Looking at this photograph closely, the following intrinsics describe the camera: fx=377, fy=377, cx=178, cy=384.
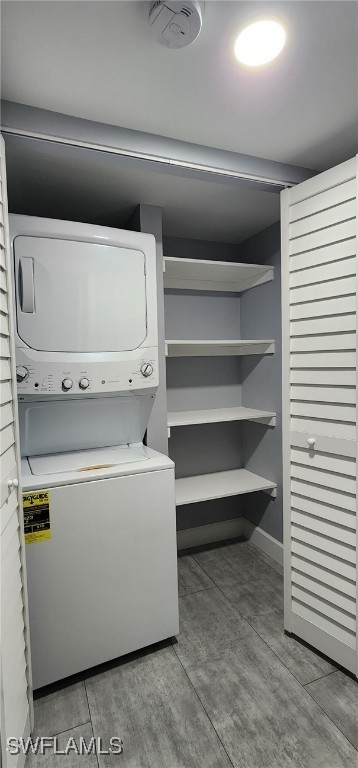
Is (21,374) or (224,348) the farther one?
(224,348)

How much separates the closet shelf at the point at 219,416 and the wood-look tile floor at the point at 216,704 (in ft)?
3.61

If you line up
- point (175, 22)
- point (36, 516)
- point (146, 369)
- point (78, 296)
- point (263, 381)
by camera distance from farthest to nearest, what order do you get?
point (263, 381)
point (146, 369)
point (78, 296)
point (36, 516)
point (175, 22)

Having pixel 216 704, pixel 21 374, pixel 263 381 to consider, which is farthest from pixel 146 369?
pixel 216 704

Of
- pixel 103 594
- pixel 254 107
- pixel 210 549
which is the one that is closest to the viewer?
pixel 254 107

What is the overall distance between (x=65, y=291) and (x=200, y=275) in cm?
117

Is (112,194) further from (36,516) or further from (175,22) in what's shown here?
(36,516)

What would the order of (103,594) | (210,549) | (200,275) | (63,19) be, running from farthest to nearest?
(210,549) → (200,275) → (103,594) → (63,19)

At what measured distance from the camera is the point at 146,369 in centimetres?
192

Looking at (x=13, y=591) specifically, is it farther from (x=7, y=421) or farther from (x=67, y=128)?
(x=67, y=128)

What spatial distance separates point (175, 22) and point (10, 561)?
1.63 meters

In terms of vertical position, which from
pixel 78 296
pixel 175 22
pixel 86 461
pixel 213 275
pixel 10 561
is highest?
pixel 175 22

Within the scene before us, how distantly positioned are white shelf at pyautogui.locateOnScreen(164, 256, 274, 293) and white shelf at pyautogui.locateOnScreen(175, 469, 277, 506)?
140 centimetres

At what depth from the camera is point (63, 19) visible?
3.33ft

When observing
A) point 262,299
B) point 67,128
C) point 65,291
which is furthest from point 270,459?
point 67,128
